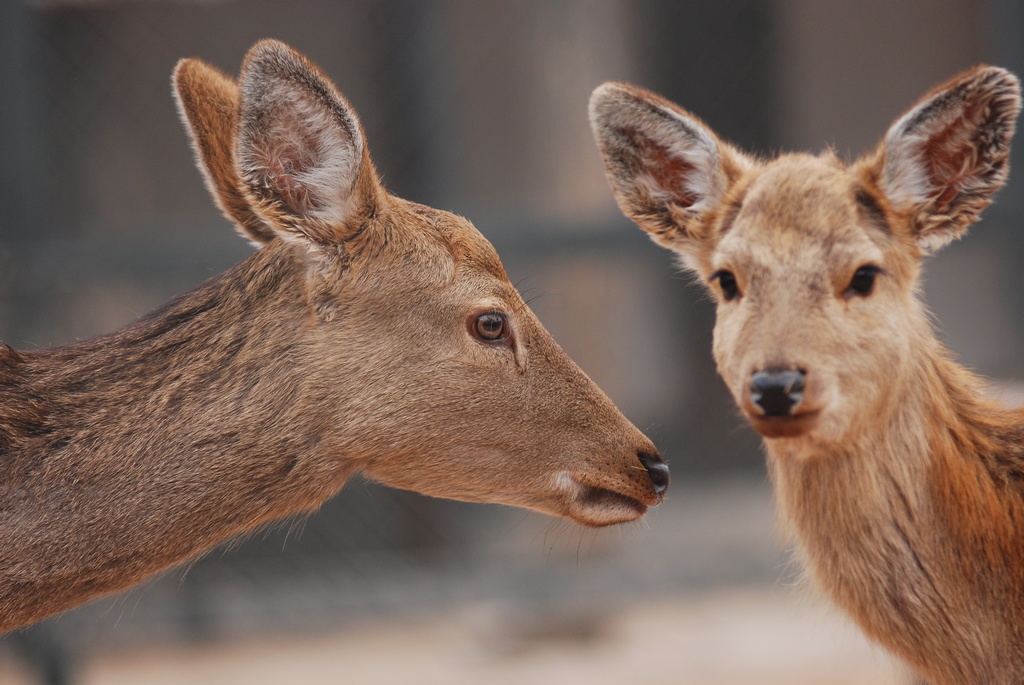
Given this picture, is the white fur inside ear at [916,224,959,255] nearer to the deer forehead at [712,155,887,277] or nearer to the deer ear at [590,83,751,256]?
the deer forehead at [712,155,887,277]

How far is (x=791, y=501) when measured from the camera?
3.52m

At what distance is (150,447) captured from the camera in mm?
3301

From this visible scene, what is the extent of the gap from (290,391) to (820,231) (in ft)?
4.79

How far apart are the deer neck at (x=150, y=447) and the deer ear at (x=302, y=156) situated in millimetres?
165

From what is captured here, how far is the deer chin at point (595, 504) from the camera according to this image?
11.7 feet

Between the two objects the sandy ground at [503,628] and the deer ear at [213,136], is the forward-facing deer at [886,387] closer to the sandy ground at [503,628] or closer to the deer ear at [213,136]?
the deer ear at [213,136]

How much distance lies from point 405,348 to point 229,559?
4.75 metres

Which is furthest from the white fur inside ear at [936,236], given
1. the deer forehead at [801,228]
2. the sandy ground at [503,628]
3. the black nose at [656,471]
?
the sandy ground at [503,628]

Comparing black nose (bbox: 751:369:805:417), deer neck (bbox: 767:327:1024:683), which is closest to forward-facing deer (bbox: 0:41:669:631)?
deer neck (bbox: 767:327:1024:683)

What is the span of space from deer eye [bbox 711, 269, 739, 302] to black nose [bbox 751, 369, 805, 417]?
41cm

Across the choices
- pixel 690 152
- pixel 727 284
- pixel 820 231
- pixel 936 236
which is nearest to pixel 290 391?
pixel 727 284

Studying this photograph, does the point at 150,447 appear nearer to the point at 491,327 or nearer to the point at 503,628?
the point at 491,327

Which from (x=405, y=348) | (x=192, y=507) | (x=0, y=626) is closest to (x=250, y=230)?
(x=405, y=348)

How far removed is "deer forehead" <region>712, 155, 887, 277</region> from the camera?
130 inches
